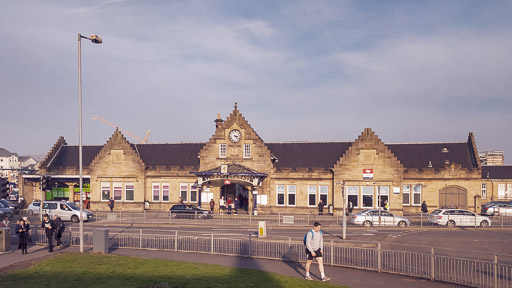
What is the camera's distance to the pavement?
58.7 ft

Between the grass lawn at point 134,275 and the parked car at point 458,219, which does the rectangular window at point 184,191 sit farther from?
the grass lawn at point 134,275

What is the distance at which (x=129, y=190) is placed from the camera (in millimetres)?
53875

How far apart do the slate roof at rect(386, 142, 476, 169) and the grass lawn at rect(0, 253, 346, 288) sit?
1512 inches

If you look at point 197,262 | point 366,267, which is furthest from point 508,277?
point 197,262

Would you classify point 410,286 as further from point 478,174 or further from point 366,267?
point 478,174

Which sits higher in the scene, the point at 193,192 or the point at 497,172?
the point at 497,172

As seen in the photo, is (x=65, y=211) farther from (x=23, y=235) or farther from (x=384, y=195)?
(x=384, y=195)

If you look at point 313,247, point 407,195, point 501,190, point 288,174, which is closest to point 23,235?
point 313,247

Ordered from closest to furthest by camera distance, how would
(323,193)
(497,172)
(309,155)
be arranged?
1. (323,193)
2. (309,155)
3. (497,172)

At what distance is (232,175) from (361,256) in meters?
29.0

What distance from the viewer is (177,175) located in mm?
53250

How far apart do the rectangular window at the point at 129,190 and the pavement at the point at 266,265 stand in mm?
27691

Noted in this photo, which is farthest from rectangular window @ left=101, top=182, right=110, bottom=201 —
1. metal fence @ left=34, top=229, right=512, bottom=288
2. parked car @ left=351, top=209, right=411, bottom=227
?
parked car @ left=351, top=209, right=411, bottom=227

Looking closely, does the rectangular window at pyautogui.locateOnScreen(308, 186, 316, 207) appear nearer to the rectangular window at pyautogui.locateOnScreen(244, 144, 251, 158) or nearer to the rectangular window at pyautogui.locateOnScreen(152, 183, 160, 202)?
the rectangular window at pyautogui.locateOnScreen(244, 144, 251, 158)
